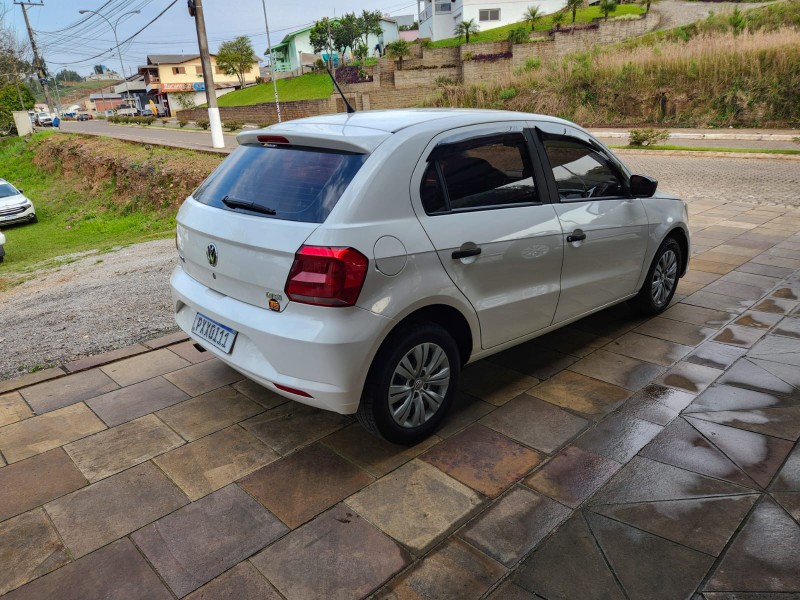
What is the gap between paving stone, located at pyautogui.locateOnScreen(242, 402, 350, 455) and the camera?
11.2 ft

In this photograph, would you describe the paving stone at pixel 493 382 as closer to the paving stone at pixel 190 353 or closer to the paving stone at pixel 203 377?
the paving stone at pixel 203 377

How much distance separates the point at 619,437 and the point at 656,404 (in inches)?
20.7

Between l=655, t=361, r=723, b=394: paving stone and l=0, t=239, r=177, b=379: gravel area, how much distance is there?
4125 millimetres

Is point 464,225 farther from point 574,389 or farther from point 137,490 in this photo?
point 137,490

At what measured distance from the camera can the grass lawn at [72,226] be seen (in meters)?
12.6

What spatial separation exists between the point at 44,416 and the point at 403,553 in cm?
262

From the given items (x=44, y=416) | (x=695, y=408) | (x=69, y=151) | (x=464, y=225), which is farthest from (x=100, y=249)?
(x=69, y=151)

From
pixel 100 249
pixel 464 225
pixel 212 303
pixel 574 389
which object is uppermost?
pixel 464 225

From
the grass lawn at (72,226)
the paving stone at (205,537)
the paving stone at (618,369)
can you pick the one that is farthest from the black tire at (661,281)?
the grass lawn at (72,226)

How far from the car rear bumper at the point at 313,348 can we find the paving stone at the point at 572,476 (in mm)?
1043

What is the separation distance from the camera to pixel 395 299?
2.93m

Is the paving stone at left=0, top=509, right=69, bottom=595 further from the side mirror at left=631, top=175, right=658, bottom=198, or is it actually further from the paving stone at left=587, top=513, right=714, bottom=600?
the side mirror at left=631, top=175, right=658, bottom=198

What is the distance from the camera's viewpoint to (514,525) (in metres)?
2.68

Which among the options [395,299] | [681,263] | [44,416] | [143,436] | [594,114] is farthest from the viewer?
[594,114]
